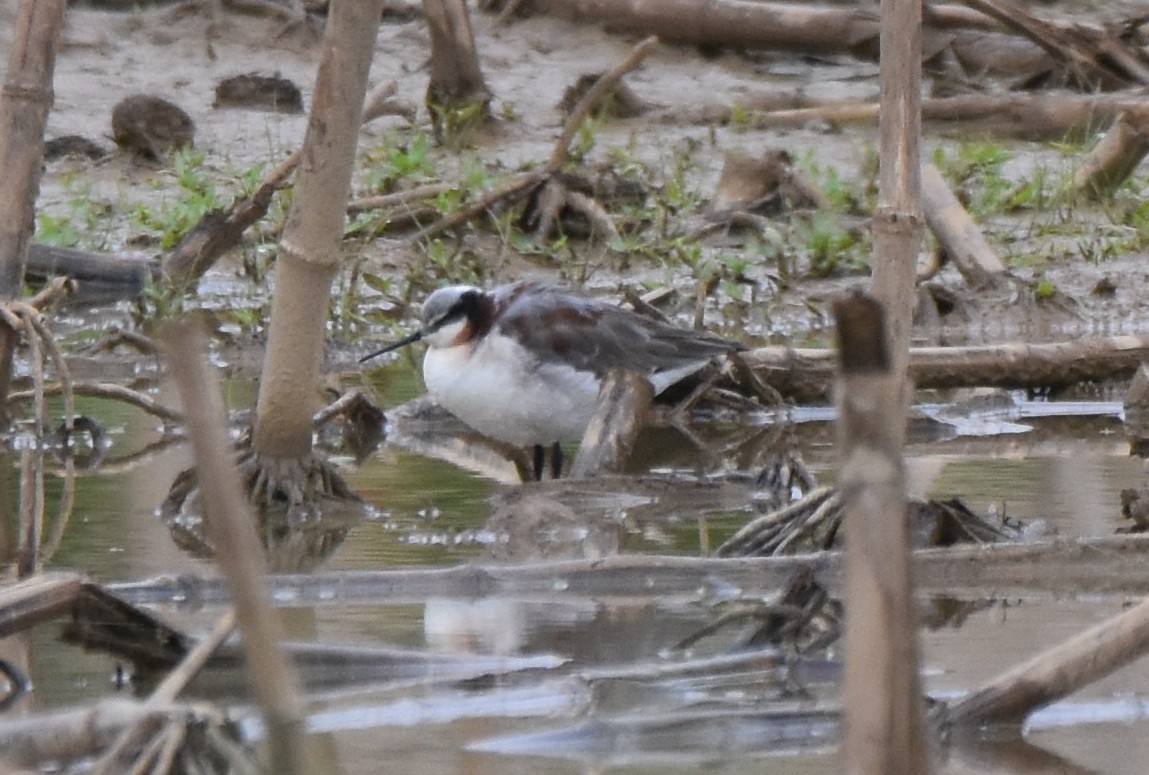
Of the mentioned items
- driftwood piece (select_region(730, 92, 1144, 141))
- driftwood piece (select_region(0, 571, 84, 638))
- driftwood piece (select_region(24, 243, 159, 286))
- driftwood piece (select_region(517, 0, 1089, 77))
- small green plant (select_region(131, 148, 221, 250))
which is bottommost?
driftwood piece (select_region(0, 571, 84, 638))

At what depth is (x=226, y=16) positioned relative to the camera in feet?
46.7

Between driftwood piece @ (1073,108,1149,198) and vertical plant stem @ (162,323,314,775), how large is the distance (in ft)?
29.5

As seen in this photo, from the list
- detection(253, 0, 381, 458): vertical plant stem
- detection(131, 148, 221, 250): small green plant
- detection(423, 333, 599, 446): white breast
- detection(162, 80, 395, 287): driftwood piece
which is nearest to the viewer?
detection(253, 0, 381, 458): vertical plant stem

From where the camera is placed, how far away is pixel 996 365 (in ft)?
26.1

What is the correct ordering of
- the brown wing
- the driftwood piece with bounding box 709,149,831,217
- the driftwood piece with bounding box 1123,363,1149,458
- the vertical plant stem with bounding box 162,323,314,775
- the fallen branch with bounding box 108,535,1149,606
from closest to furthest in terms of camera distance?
1. the vertical plant stem with bounding box 162,323,314,775
2. the fallen branch with bounding box 108,535,1149,606
3. the brown wing
4. the driftwood piece with bounding box 1123,363,1149,458
5. the driftwood piece with bounding box 709,149,831,217

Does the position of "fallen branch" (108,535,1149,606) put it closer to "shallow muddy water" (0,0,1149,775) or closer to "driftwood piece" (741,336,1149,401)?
"shallow muddy water" (0,0,1149,775)

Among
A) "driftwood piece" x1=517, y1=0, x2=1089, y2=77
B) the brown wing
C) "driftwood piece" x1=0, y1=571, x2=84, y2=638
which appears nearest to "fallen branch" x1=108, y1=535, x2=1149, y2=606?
"driftwood piece" x1=0, y1=571, x2=84, y2=638

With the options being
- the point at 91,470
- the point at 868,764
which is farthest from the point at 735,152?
the point at 868,764

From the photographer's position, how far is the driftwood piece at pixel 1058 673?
3.30 m

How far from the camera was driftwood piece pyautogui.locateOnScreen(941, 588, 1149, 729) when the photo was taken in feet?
10.8

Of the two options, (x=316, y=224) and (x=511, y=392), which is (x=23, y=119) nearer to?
(x=316, y=224)

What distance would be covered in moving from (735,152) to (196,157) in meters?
2.81

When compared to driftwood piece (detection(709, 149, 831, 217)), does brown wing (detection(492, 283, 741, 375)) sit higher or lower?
lower

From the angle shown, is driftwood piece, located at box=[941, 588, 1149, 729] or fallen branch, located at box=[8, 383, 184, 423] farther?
fallen branch, located at box=[8, 383, 184, 423]
